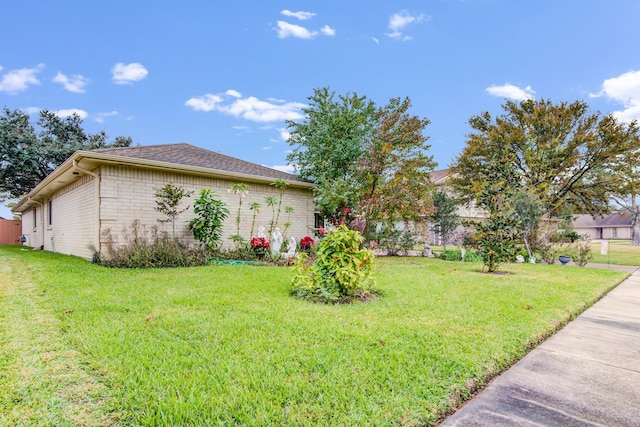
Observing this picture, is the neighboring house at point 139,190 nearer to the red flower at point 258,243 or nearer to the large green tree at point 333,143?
the large green tree at point 333,143

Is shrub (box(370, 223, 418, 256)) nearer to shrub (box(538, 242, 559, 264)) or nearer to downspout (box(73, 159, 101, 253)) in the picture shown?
shrub (box(538, 242, 559, 264))

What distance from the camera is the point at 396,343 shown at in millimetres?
3195

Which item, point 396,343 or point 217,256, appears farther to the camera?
point 217,256

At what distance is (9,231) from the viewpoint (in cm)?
2275

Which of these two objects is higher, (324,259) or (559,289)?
A: (324,259)

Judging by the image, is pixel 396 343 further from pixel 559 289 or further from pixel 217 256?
pixel 217 256

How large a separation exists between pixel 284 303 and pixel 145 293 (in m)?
2.23

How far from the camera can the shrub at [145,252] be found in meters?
8.10

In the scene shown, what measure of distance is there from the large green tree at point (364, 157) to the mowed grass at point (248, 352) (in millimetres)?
6867

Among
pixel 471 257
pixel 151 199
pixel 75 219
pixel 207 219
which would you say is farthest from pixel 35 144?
pixel 471 257

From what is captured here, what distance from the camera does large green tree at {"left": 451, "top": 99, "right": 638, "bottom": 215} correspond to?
16.4 metres

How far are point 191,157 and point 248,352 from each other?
30.4ft

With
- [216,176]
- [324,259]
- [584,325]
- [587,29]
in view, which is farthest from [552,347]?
[587,29]

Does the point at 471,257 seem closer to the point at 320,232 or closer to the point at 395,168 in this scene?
the point at 395,168
